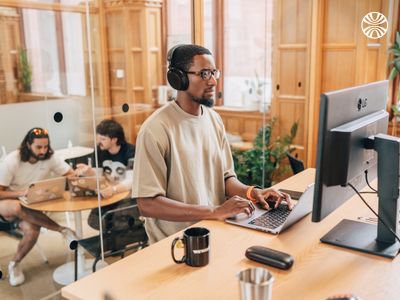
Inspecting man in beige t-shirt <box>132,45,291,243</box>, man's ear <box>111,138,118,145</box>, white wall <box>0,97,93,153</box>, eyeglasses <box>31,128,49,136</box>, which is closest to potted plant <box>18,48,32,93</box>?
white wall <box>0,97,93,153</box>

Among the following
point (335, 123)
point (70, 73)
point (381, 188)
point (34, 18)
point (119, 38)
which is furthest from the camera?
point (119, 38)

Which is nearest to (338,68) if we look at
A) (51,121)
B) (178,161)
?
(51,121)

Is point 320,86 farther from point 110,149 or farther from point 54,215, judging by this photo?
point 54,215

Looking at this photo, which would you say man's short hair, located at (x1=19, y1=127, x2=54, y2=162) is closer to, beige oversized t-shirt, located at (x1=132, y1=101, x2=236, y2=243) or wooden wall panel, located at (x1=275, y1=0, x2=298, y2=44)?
beige oversized t-shirt, located at (x1=132, y1=101, x2=236, y2=243)

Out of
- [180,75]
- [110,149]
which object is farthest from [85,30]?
[180,75]

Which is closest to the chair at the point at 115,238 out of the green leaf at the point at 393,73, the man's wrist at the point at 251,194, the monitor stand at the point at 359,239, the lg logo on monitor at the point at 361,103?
the man's wrist at the point at 251,194

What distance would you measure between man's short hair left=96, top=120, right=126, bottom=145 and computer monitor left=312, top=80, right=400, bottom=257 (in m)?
2.17

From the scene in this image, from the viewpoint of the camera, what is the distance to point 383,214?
1.45 meters

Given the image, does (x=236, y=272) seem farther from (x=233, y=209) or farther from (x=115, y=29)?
(x=115, y=29)

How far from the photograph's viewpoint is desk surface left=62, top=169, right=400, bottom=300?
1164 millimetres

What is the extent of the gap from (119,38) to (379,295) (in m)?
2.97

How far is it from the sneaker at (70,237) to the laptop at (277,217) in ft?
5.35

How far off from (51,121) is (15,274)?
0.97 meters

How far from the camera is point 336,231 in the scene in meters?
1.55
